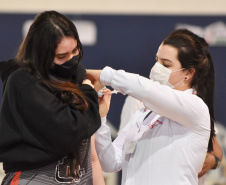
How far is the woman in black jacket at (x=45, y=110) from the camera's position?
177 cm

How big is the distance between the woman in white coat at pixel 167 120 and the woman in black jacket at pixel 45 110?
0.90 ft

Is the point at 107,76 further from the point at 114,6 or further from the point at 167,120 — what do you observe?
the point at 114,6

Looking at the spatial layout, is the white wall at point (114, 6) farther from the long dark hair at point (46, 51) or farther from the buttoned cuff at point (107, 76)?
the long dark hair at point (46, 51)

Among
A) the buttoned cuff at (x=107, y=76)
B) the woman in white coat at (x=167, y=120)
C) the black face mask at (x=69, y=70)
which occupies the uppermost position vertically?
the black face mask at (x=69, y=70)

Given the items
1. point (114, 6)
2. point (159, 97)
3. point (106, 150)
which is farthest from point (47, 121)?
point (114, 6)

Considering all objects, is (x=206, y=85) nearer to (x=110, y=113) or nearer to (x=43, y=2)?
(x=110, y=113)

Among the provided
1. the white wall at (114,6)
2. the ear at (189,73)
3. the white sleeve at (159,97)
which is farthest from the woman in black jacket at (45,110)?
the white wall at (114,6)

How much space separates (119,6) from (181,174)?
2.10m

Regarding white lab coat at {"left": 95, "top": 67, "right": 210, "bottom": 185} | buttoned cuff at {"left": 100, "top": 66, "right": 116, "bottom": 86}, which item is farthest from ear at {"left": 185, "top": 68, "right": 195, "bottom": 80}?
buttoned cuff at {"left": 100, "top": 66, "right": 116, "bottom": 86}

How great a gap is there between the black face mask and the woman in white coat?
0.58 ft

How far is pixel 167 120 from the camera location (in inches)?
88.1

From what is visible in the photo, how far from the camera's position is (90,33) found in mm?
3889

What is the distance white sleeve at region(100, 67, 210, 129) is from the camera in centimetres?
203

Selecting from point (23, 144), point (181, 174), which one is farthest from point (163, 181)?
point (23, 144)
